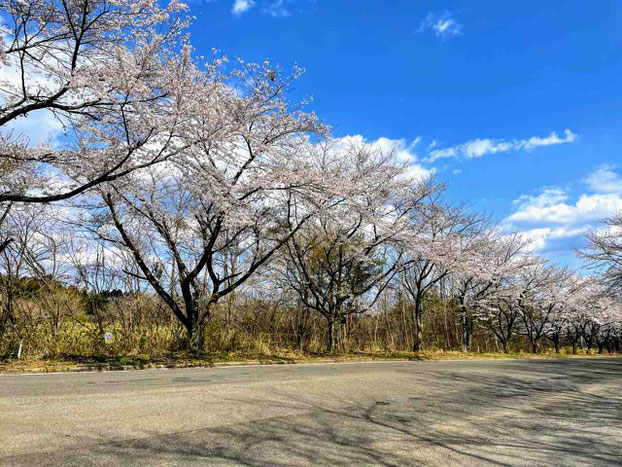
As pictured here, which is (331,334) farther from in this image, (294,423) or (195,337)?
(294,423)

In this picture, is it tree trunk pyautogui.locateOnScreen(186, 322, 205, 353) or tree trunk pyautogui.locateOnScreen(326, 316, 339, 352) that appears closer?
tree trunk pyautogui.locateOnScreen(186, 322, 205, 353)

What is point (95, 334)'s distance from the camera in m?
12.8

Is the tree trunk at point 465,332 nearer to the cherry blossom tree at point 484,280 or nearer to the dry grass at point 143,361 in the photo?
the cherry blossom tree at point 484,280

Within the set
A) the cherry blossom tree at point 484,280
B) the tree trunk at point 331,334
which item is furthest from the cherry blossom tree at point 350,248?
the cherry blossom tree at point 484,280

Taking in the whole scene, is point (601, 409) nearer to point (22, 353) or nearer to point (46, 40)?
point (46, 40)

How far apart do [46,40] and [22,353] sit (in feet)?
26.3

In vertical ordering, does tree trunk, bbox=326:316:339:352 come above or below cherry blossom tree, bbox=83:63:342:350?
below

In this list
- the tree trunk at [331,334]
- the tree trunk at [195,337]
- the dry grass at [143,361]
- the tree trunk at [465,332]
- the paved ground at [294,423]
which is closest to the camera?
the paved ground at [294,423]

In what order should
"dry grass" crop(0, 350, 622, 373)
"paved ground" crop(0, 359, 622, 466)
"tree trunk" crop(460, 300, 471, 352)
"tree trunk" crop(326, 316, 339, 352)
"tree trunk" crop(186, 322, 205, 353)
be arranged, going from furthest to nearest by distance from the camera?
1. "tree trunk" crop(460, 300, 471, 352)
2. "tree trunk" crop(326, 316, 339, 352)
3. "tree trunk" crop(186, 322, 205, 353)
4. "dry grass" crop(0, 350, 622, 373)
5. "paved ground" crop(0, 359, 622, 466)

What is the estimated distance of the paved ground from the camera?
382cm

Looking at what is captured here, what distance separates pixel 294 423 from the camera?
4.98 metres

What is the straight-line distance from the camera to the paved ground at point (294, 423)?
3816 mm

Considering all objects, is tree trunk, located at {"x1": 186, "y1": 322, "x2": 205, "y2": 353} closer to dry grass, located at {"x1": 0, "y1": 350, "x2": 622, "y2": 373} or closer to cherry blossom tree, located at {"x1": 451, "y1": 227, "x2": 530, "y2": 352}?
dry grass, located at {"x1": 0, "y1": 350, "x2": 622, "y2": 373}

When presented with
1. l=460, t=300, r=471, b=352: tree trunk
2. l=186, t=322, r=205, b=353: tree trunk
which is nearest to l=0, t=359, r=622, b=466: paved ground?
l=186, t=322, r=205, b=353: tree trunk
